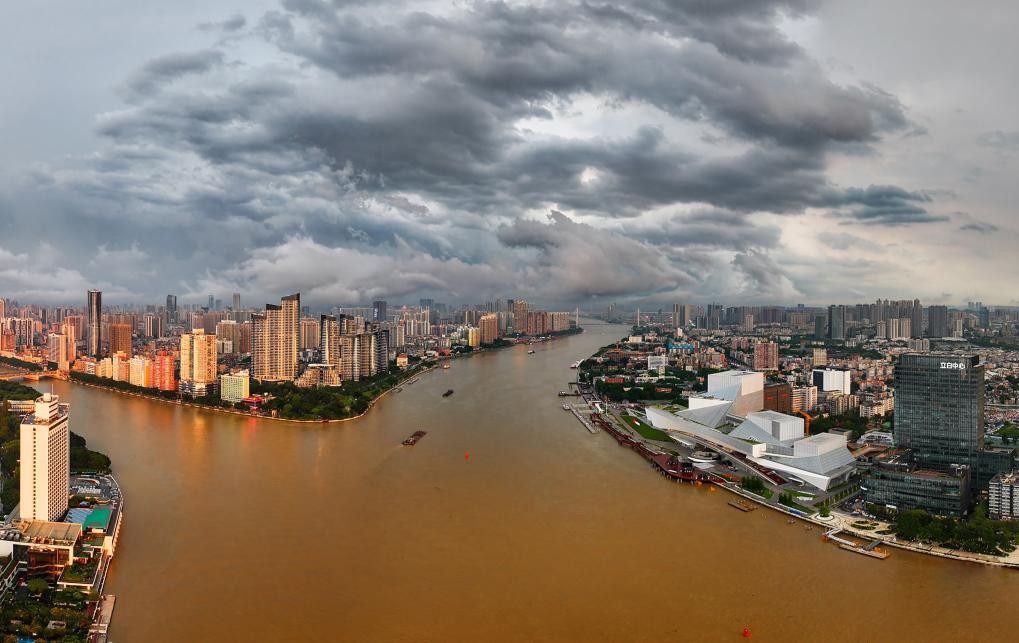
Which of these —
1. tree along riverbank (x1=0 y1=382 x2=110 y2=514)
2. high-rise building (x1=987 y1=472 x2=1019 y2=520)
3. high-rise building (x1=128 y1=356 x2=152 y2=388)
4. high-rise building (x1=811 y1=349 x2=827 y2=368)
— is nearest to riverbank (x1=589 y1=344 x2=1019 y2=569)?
high-rise building (x1=987 y1=472 x2=1019 y2=520)

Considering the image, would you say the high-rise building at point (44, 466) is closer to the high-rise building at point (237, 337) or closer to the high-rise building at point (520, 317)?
the high-rise building at point (237, 337)

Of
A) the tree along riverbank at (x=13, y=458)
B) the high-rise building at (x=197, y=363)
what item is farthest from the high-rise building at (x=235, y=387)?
the tree along riverbank at (x=13, y=458)

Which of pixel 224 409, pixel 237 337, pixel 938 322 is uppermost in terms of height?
pixel 938 322

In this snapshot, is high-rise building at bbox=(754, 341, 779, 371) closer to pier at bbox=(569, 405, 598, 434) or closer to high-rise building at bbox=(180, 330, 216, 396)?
pier at bbox=(569, 405, 598, 434)

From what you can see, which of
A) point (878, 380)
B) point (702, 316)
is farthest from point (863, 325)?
point (878, 380)

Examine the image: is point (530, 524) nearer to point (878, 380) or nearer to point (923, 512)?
point (923, 512)

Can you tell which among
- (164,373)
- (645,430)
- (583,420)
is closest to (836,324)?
(583,420)

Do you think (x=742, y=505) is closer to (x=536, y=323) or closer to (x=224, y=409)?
(x=224, y=409)
